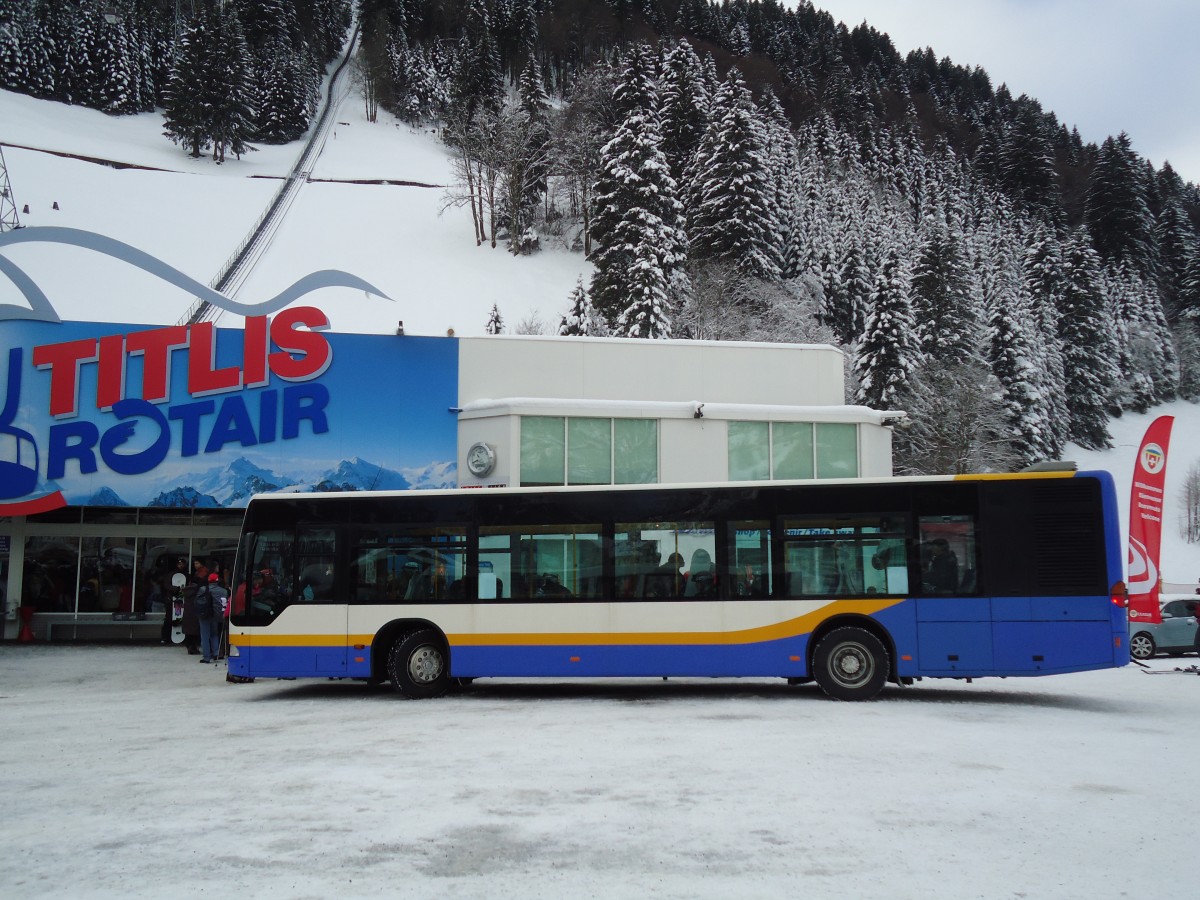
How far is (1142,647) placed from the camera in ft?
68.9

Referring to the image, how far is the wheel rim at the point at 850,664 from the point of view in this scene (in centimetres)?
1307

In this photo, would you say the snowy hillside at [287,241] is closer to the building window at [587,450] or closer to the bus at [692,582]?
the building window at [587,450]

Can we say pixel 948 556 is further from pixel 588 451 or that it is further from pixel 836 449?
pixel 588 451

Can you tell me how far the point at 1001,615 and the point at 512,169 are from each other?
6703cm

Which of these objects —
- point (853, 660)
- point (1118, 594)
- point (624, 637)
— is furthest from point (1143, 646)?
point (624, 637)

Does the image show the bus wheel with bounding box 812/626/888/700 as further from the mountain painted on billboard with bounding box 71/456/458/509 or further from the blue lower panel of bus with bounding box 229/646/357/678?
the mountain painted on billboard with bounding box 71/456/458/509

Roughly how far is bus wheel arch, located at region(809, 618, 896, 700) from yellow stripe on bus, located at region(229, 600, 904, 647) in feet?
0.70

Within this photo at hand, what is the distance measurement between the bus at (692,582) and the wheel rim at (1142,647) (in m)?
9.86

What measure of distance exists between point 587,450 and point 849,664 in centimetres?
1097

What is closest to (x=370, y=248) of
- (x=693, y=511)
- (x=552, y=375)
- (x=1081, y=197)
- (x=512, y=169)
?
(x=512, y=169)

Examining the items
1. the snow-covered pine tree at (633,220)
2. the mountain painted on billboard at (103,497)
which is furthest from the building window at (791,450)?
the snow-covered pine tree at (633,220)

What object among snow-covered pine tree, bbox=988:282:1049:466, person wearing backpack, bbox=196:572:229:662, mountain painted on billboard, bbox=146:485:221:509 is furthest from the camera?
snow-covered pine tree, bbox=988:282:1049:466

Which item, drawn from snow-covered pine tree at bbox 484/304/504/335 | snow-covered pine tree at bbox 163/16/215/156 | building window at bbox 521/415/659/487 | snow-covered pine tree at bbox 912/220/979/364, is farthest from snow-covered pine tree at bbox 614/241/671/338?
snow-covered pine tree at bbox 163/16/215/156

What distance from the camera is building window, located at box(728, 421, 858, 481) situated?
23.5 metres
